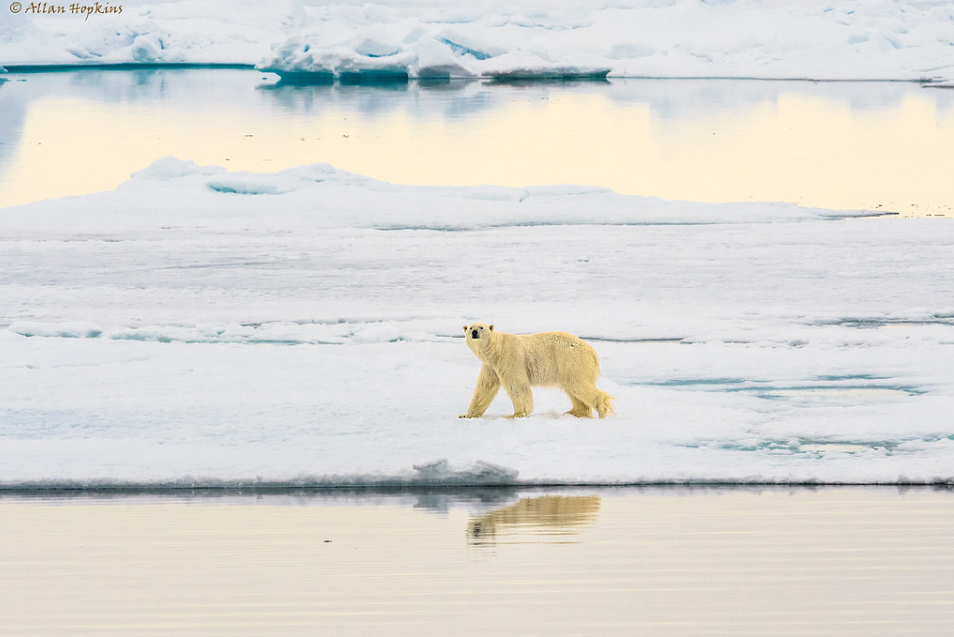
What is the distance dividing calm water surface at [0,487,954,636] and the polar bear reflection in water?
12 mm

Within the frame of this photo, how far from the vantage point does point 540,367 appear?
227 inches

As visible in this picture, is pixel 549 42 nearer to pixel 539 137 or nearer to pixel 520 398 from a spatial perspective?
pixel 539 137

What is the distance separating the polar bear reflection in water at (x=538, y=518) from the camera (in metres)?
4.26

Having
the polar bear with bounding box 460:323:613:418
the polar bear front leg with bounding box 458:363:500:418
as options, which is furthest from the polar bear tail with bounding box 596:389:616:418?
the polar bear front leg with bounding box 458:363:500:418

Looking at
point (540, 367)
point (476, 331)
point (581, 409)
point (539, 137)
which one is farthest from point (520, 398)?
point (539, 137)

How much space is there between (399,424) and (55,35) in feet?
191

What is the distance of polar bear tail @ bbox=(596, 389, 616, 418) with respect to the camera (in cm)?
576

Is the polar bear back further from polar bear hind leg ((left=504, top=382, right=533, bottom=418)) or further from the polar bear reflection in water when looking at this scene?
the polar bear reflection in water

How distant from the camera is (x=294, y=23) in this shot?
57375 mm

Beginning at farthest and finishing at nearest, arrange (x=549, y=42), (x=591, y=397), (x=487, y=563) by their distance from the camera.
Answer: (x=549, y=42)
(x=591, y=397)
(x=487, y=563)

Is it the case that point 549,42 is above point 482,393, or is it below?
above

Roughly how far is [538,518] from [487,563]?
2.06ft

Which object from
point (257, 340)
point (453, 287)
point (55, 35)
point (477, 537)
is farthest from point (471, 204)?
point (55, 35)

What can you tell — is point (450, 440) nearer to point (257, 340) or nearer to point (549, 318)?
point (257, 340)
